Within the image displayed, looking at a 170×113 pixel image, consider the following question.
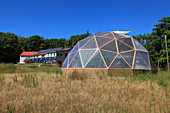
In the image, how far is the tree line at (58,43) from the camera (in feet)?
110

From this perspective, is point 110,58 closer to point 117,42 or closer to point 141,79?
point 117,42

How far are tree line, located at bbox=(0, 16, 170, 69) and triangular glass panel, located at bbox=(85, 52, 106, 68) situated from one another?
15408mm

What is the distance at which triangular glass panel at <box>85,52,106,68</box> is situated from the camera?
11250mm

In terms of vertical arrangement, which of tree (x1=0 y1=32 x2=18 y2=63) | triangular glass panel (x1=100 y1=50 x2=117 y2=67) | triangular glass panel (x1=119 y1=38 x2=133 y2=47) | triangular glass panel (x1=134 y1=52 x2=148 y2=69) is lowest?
triangular glass panel (x1=134 y1=52 x2=148 y2=69)

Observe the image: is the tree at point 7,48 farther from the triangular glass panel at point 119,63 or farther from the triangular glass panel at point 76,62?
the triangular glass panel at point 119,63

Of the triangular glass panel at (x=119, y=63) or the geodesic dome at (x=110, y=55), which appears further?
the geodesic dome at (x=110, y=55)

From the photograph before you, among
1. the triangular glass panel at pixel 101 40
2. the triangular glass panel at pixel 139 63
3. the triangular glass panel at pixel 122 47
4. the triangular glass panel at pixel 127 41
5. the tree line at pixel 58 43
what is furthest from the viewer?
the tree line at pixel 58 43

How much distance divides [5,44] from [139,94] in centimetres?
6154

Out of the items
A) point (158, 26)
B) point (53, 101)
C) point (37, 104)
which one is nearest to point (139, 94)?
point (53, 101)

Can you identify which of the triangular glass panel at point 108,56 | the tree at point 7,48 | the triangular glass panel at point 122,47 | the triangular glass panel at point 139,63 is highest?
the tree at point 7,48

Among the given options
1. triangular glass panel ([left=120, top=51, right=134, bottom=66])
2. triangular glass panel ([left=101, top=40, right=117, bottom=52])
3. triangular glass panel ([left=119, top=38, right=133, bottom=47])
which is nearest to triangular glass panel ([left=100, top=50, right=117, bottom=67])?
triangular glass panel ([left=101, top=40, right=117, bottom=52])

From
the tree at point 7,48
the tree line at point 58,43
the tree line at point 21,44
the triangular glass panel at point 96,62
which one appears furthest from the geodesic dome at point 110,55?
the tree at point 7,48

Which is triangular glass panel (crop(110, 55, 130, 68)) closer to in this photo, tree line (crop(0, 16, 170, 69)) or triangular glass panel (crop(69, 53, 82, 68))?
triangular glass panel (crop(69, 53, 82, 68))

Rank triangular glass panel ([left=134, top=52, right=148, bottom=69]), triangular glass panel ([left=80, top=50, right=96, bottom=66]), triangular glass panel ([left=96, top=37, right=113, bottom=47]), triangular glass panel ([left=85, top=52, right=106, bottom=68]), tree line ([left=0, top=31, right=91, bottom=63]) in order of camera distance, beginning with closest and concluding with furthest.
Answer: triangular glass panel ([left=85, top=52, right=106, bottom=68]) → triangular glass panel ([left=134, top=52, right=148, bottom=69]) → triangular glass panel ([left=80, top=50, right=96, bottom=66]) → triangular glass panel ([left=96, top=37, right=113, bottom=47]) → tree line ([left=0, top=31, right=91, bottom=63])
